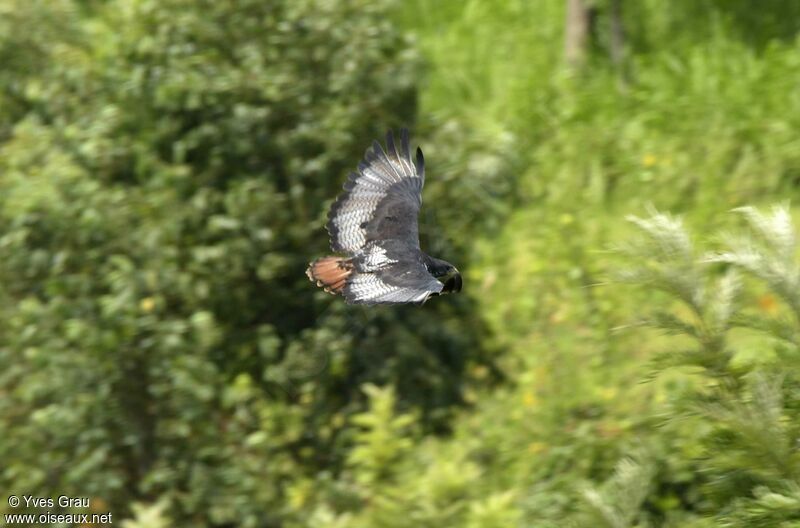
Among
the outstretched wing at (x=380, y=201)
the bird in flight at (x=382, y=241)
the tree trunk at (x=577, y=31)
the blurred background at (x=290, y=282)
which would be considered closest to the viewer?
the bird in flight at (x=382, y=241)

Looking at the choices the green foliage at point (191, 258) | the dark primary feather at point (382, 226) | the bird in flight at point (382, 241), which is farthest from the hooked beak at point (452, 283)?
the green foliage at point (191, 258)

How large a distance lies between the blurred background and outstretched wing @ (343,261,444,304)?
1751mm

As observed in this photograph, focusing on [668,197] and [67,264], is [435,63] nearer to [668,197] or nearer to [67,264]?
[668,197]

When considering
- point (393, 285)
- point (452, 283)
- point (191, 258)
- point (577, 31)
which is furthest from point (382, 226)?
point (577, 31)

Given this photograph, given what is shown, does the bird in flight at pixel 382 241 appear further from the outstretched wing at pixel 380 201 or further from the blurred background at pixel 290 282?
the blurred background at pixel 290 282

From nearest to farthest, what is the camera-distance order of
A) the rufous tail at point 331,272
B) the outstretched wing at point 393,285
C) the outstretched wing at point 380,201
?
the outstretched wing at point 393,285
the rufous tail at point 331,272
the outstretched wing at point 380,201

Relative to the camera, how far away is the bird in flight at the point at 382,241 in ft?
12.7

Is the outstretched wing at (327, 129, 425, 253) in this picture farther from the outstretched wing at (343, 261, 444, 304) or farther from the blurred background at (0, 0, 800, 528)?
the blurred background at (0, 0, 800, 528)

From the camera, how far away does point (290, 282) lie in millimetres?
7027

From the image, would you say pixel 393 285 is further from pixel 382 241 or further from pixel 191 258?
pixel 191 258

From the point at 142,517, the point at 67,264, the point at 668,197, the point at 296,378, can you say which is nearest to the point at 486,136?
the point at 668,197

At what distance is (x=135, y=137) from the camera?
22.6 ft

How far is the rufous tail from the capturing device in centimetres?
422

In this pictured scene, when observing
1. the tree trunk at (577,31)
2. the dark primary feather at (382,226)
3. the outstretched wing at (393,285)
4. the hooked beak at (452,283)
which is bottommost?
the outstretched wing at (393,285)
